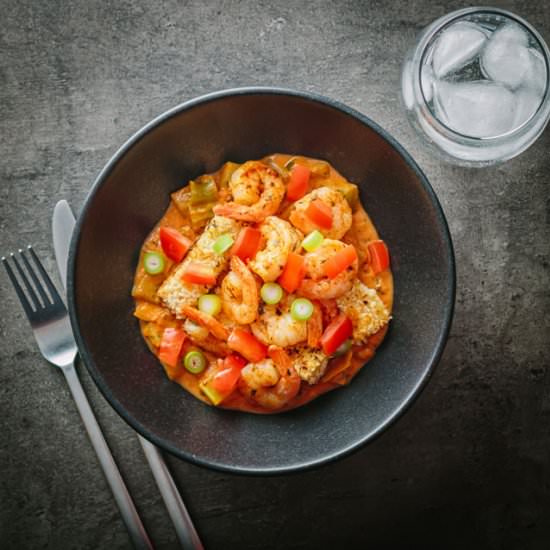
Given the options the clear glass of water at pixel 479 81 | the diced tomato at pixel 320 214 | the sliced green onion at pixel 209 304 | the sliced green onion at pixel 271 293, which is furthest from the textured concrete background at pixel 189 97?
the sliced green onion at pixel 271 293

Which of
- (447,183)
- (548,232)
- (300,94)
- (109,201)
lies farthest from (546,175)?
(109,201)

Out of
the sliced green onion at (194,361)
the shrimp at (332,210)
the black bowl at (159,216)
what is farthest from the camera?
the sliced green onion at (194,361)

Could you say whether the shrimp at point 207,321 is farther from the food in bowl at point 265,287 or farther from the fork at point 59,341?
the fork at point 59,341

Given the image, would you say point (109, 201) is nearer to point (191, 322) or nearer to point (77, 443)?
point (191, 322)

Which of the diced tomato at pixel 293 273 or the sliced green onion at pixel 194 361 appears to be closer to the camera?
the diced tomato at pixel 293 273

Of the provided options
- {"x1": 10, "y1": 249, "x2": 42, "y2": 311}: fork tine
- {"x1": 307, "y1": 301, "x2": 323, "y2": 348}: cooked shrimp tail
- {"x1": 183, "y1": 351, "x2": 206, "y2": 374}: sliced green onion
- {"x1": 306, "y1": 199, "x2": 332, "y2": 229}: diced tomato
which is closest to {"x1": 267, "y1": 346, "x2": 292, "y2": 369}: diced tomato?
{"x1": 307, "y1": 301, "x2": 323, "y2": 348}: cooked shrimp tail

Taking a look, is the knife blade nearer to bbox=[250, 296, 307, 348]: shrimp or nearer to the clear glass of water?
bbox=[250, 296, 307, 348]: shrimp
